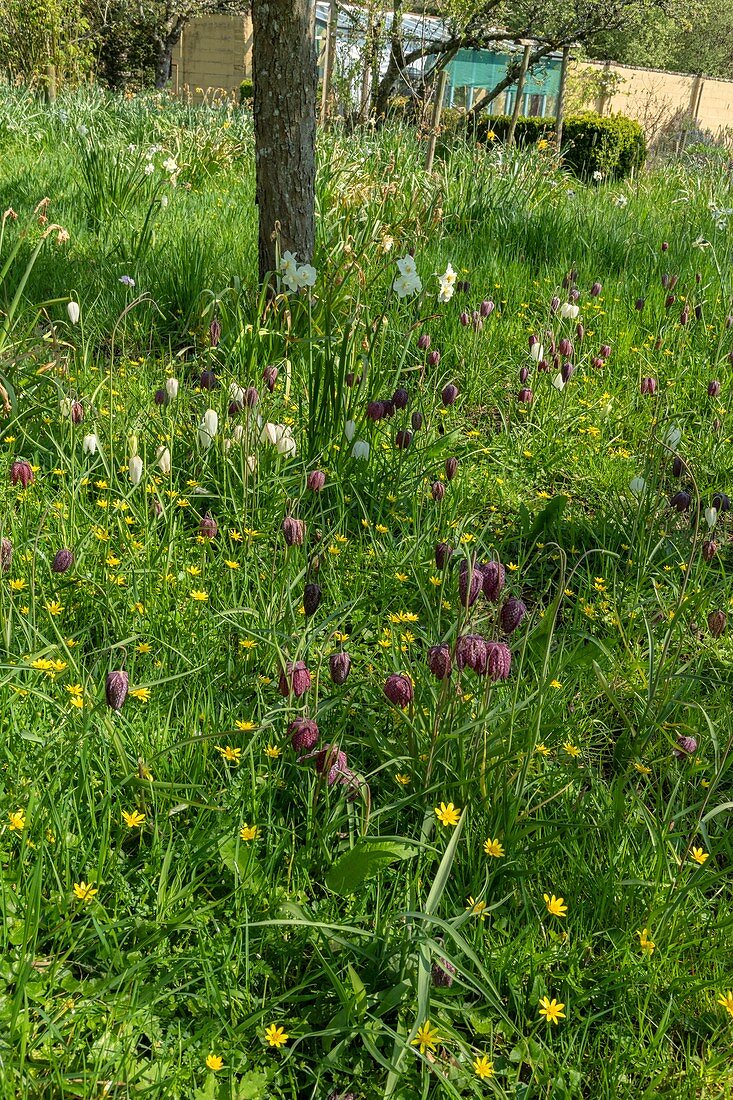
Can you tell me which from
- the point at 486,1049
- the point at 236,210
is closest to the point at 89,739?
the point at 486,1049

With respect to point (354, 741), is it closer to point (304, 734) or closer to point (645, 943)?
point (304, 734)

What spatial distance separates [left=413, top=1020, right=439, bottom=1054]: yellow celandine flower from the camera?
133cm

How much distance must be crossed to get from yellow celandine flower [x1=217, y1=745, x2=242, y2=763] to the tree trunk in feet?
7.23

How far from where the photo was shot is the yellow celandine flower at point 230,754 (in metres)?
1.70

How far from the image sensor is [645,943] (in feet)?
4.83

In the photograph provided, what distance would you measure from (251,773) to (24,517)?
1.10 meters

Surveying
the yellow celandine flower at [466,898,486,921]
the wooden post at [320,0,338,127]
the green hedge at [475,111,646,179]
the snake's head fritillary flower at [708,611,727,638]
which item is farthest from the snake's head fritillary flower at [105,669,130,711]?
the green hedge at [475,111,646,179]

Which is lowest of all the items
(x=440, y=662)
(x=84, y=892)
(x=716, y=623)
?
(x=84, y=892)

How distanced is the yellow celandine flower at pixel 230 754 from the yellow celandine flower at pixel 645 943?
29.2 inches

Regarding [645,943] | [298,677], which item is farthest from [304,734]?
[645,943]

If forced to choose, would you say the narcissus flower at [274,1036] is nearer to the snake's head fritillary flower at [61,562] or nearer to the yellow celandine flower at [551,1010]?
the yellow celandine flower at [551,1010]

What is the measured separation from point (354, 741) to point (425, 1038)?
0.59 meters

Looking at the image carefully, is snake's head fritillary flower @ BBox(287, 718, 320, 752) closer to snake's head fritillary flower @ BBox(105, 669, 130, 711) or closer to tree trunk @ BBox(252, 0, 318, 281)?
snake's head fritillary flower @ BBox(105, 669, 130, 711)

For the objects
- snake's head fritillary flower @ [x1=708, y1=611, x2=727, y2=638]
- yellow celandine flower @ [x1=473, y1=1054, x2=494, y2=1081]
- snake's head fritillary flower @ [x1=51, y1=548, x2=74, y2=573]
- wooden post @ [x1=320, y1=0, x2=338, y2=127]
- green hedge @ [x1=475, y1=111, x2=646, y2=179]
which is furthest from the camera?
green hedge @ [x1=475, y1=111, x2=646, y2=179]
